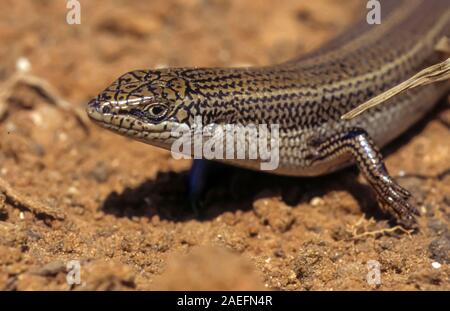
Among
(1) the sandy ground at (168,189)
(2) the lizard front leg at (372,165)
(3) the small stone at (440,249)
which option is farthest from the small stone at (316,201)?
(3) the small stone at (440,249)

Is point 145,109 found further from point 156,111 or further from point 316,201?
point 316,201

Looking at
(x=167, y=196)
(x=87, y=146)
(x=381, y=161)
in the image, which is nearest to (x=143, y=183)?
(x=167, y=196)

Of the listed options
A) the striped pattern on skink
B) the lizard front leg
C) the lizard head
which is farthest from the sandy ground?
the lizard head

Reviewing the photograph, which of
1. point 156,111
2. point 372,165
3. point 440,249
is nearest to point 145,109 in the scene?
point 156,111

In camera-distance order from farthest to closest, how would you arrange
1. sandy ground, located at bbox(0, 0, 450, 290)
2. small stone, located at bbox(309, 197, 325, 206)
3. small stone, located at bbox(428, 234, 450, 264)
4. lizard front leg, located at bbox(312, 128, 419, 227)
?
small stone, located at bbox(309, 197, 325, 206)
lizard front leg, located at bbox(312, 128, 419, 227)
small stone, located at bbox(428, 234, 450, 264)
sandy ground, located at bbox(0, 0, 450, 290)

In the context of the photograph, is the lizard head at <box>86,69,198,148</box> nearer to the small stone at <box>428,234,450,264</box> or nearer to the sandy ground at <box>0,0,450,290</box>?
the sandy ground at <box>0,0,450,290</box>
